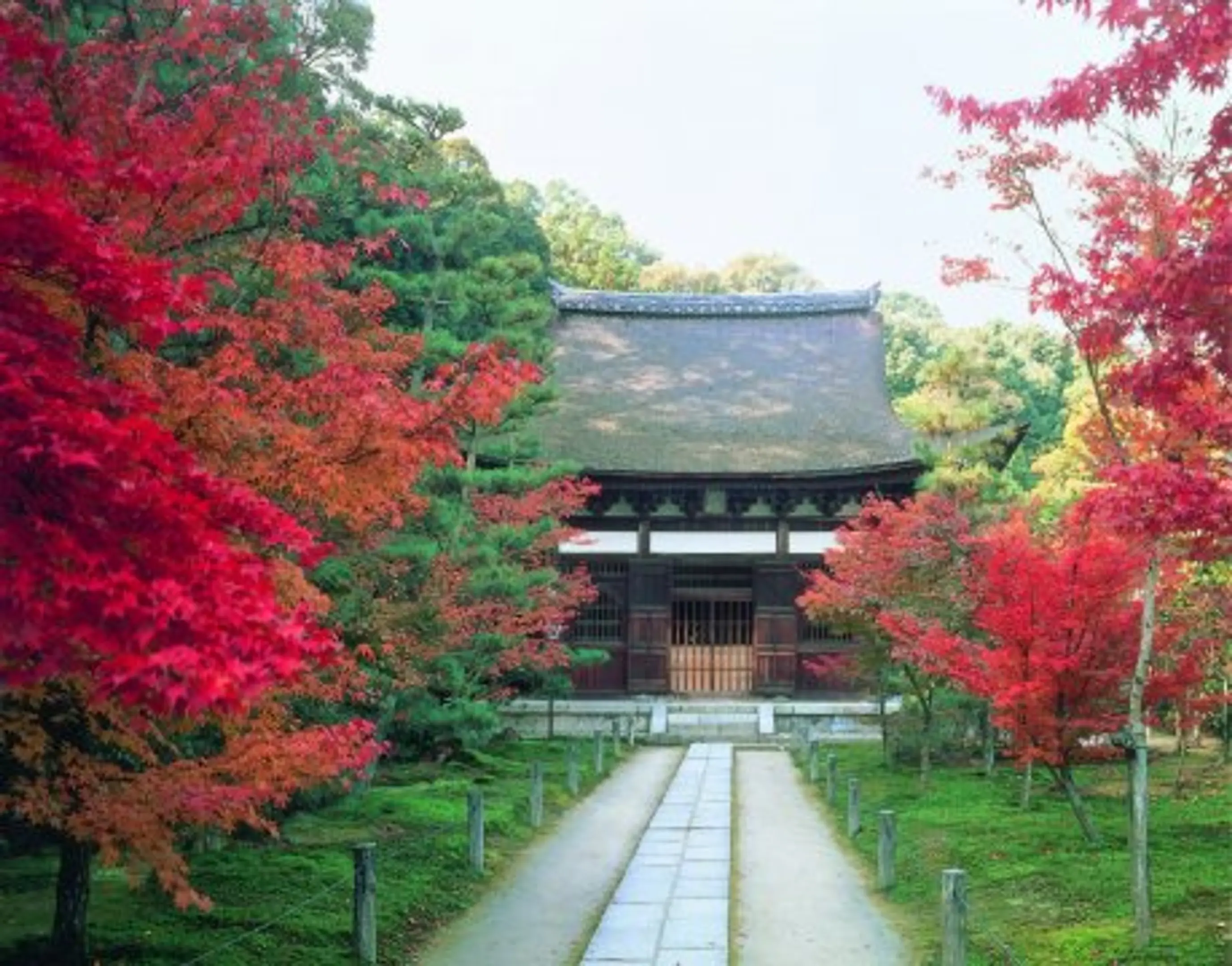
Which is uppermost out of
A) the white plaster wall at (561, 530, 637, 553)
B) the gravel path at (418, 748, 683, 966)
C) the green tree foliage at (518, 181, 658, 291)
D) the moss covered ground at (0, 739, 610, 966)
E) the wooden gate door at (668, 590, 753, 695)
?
the green tree foliage at (518, 181, 658, 291)

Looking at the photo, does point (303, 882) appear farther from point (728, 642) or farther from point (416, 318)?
point (728, 642)

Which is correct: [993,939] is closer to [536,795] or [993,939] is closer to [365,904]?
[365,904]

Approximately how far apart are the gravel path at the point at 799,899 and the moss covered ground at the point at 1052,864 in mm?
257

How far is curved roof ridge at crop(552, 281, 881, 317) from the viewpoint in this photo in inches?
1252

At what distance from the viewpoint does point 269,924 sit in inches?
272

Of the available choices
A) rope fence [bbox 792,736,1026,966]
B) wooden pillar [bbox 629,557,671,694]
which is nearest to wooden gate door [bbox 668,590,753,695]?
wooden pillar [bbox 629,557,671,694]

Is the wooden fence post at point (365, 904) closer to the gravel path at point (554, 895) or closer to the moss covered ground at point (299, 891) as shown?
the moss covered ground at point (299, 891)

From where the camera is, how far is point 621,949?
750 cm

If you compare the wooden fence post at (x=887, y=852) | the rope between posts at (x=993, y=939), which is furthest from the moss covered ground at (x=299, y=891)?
the rope between posts at (x=993, y=939)

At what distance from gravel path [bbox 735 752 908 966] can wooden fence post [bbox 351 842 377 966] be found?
2.38 metres

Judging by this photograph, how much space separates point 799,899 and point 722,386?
20.6 meters

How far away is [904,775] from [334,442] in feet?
42.2

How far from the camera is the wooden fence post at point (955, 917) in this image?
641 cm

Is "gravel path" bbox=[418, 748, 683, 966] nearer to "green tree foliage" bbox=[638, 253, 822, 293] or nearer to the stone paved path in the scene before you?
the stone paved path
